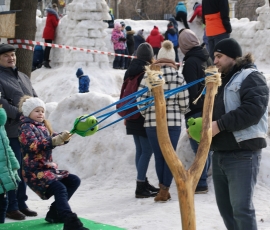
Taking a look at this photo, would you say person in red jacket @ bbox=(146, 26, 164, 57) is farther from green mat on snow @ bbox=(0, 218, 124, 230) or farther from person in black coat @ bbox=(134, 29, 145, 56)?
green mat on snow @ bbox=(0, 218, 124, 230)

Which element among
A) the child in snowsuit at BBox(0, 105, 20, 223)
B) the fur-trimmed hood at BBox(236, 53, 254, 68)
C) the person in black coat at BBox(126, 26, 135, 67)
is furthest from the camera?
the person in black coat at BBox(126, 26, 135, 67)

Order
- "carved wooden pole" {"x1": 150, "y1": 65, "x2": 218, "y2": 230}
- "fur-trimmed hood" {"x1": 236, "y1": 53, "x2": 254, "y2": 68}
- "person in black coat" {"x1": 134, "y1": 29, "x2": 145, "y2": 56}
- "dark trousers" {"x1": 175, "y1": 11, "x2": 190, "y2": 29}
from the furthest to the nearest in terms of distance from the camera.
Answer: "dark trousers" {"x1": 175, "y1": 11, "x2": 190, "y2": 29}, "person in black coat" {"x1": 134, "y1": 29, "x2": 145, "y2": 56}, "fur-trimmed hood" {"x1": 236, "y1": 53, "x2": 254, "y2": 68}, "carved wooden pole" {"x1": 150, "y1": 65, "x2": 218, "y2": 230}

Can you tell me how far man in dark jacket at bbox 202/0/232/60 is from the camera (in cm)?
970

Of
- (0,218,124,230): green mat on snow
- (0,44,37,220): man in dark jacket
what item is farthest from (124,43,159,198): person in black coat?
(0,44,37,220): man in dark jacket

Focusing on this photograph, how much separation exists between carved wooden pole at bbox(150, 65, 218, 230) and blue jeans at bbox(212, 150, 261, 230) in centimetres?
59

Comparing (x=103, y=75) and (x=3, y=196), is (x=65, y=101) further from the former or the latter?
(x=103, y=75)

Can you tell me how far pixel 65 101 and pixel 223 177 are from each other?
5.32 m

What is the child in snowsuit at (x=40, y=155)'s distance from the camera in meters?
5.92

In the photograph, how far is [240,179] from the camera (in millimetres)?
4664

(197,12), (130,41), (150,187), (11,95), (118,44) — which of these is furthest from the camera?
(197,12)

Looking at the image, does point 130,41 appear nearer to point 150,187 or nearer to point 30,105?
point 150,187

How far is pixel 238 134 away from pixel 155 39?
50.4 feet

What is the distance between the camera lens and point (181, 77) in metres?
7.07

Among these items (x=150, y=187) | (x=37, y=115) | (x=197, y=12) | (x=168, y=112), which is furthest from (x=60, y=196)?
(x=197, y=12)
